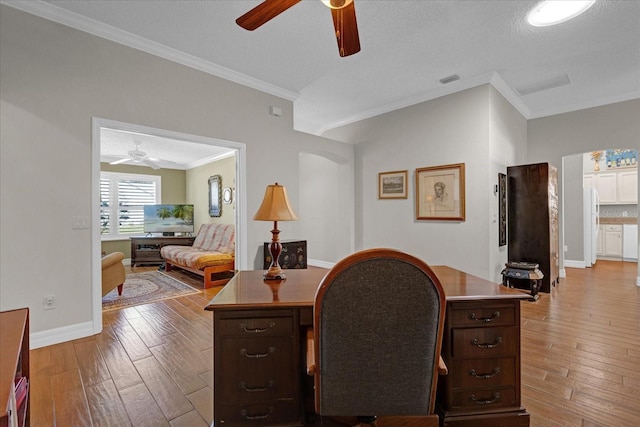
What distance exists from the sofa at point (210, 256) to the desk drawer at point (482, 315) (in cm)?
403

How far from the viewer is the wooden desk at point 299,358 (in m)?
1.41

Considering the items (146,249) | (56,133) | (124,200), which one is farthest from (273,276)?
(124,200)

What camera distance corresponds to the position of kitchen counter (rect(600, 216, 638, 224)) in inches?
261

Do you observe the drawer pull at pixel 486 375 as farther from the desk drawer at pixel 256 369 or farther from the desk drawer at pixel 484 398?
the desk drawer at pixel 256 369

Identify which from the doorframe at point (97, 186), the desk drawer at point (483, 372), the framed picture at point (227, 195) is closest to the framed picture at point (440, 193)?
the desk drawer at point (483, 372)

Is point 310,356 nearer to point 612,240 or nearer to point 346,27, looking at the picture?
point 346,27

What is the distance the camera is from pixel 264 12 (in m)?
1.85

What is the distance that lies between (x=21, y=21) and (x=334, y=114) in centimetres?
404

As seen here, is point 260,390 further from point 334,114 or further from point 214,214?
point 214,214

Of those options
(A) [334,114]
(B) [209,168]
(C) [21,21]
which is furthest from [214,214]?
(C) [21,21]

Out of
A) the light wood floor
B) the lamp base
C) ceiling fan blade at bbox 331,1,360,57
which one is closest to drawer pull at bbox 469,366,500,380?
the light wood floor

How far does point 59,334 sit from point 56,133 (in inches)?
68.5

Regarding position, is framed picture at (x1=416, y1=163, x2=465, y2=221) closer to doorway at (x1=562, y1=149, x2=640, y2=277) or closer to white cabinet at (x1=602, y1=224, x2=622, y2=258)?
doorway at (x1=562, y1=149, x2=640, y2=277)

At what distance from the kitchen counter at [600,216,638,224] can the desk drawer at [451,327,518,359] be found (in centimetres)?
774
